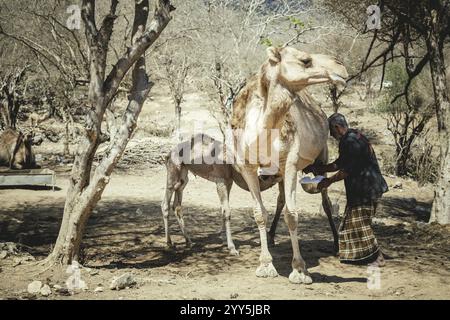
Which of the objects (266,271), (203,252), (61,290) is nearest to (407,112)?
(203,252)

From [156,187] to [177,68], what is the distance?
11.3m

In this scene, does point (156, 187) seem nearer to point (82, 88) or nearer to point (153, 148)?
point (153, 148)

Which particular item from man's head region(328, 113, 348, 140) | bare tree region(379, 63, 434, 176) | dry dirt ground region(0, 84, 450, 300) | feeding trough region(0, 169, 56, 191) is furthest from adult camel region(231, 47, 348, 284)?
bare tree region(379, 63, 434, 176)

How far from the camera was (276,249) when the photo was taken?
23.8 feet

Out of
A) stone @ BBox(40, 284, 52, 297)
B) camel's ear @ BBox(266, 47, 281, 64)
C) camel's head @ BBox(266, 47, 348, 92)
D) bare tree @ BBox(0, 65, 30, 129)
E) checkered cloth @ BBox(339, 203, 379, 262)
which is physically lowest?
stone @ BBox(40, 284, 52, 297)

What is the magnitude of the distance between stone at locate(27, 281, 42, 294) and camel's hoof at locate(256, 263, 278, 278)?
2.42m

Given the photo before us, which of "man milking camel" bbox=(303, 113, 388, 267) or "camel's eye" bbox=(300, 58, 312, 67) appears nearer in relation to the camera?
"camel's eye" bbox=(300, 58, 312, 67)

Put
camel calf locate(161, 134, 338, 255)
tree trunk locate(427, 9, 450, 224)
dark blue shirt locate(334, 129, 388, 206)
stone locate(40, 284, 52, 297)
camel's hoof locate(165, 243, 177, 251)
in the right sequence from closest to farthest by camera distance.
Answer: stone locate(40, 284, 52, 297)
dark blue shirt locate(334, 129, 388, 206)
camel's hoof locate(165, 243, 177, 251)
camel calf locate(161, 134, 338, 255)
tree trunk locate(427, 9, 450, 224)

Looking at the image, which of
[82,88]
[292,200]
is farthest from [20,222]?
[82,88]

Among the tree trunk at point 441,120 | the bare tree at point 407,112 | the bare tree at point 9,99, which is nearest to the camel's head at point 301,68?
the tree trunk at point 441,120

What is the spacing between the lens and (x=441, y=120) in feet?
27.8

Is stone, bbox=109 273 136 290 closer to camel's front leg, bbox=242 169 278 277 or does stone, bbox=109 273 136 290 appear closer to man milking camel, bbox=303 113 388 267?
camel's front leg, bbox=242 169 278 277

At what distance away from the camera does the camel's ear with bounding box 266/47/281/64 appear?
5168 mm

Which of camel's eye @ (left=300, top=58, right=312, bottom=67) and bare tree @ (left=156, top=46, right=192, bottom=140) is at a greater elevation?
bare tree @ (left=156, top=46, right=192, bottom=140)
